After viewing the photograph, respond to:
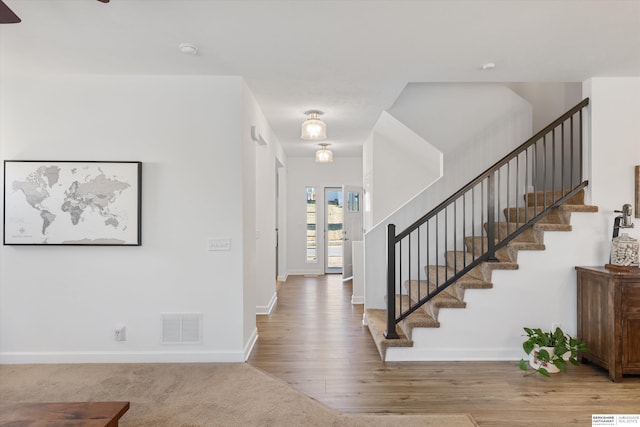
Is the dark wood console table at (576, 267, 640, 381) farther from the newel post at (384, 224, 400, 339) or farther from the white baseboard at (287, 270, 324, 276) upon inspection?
the white baseboard at (287, 270, 324, 276)

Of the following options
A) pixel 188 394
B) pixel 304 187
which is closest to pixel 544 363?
pixel 188 394

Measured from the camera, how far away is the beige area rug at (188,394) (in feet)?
8.45

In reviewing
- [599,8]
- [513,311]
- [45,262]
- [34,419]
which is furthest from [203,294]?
[599,8]

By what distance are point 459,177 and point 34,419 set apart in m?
4.50

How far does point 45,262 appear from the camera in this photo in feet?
11.6

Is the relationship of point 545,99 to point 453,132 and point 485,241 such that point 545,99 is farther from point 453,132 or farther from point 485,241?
point 485,241

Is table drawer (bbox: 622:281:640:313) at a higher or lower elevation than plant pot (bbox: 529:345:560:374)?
higher

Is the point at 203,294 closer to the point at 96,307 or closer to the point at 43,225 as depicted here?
the point at 96,307

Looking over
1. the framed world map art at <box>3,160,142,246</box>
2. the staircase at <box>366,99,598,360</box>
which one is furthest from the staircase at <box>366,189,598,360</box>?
the framed world map art at <box>3,160,142,246</box>

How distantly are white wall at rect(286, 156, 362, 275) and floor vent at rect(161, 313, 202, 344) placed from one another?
519cm

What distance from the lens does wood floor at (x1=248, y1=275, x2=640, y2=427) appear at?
8.86 ft

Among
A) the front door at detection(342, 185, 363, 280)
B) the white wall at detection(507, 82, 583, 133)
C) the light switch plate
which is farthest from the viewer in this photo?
the front door at detection(342, 185, 363, 280)

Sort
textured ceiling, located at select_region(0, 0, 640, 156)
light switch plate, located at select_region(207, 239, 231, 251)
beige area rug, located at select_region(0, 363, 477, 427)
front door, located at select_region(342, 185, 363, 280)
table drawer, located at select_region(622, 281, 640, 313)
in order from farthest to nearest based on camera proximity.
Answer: front door, located at select_region(342, 185, 363, 280), light switch plate, located at select_region(207, 239, 231, 251), table drawer, located at select_region(622, 281, 640, 313), beige area rug, located at select_region(0, 363, 477, 427), textured ceiling, located at select_region(0, 0, 640, 156)

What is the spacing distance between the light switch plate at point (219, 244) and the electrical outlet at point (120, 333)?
42.6 inches
